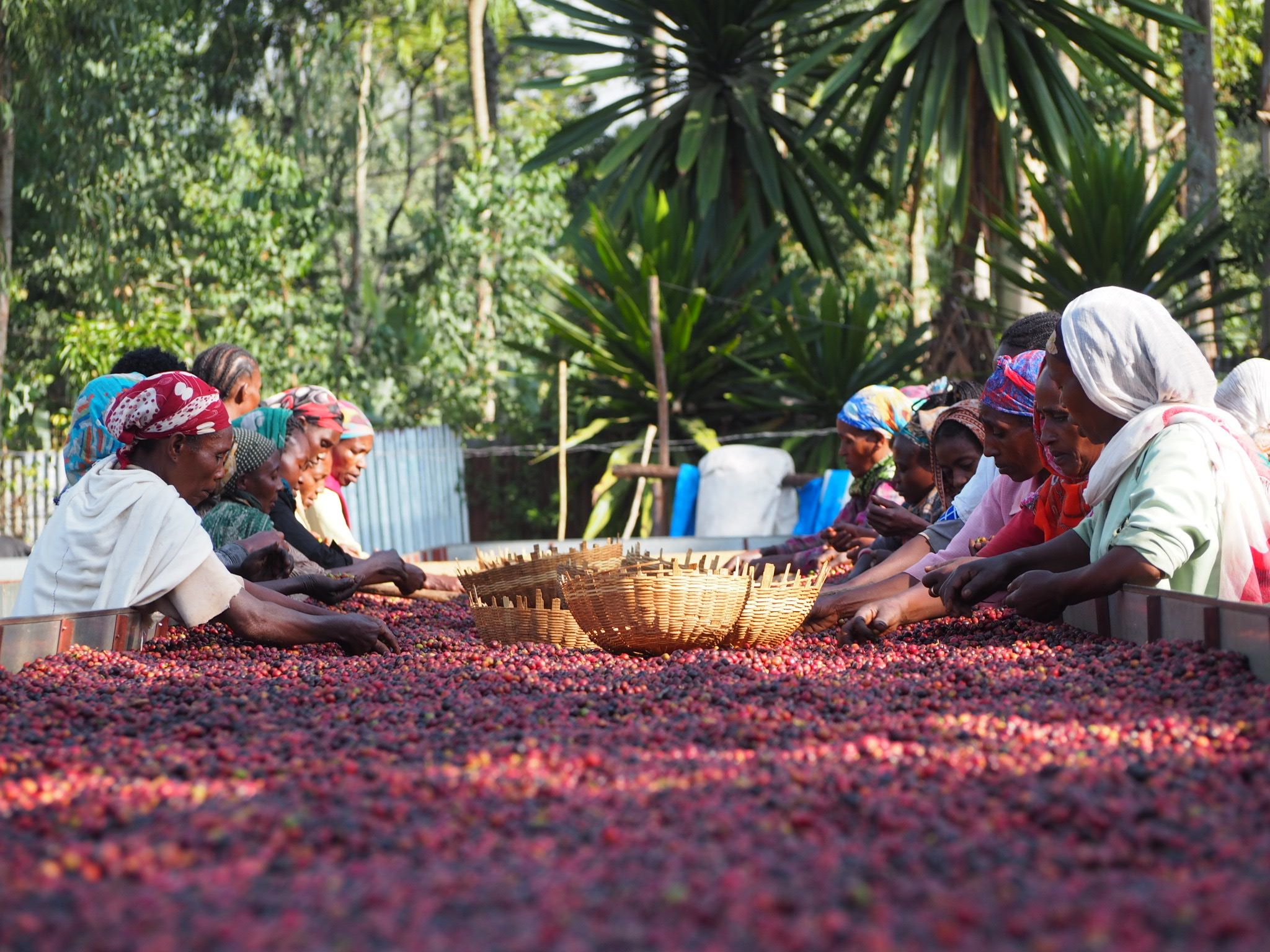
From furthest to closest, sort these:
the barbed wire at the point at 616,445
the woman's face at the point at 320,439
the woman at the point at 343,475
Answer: the barbed wire at the point at 616,445 < the woman at the point at 343,475 < the woman's face at the point at 320,439

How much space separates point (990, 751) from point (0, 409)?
11.9 metres

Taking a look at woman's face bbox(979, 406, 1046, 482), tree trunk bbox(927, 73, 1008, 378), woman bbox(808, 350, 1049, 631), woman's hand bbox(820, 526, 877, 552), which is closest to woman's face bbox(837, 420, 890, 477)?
woman's hand bbox(820, 526, 877, 552)

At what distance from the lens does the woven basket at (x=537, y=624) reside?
3.38 m

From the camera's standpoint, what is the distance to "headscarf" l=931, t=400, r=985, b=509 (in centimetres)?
411

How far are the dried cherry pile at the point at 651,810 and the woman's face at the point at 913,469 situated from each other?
193 centimetres

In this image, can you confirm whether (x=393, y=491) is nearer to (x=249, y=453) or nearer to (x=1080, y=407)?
(x=249, y=453)

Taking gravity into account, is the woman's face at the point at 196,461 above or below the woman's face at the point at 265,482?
above

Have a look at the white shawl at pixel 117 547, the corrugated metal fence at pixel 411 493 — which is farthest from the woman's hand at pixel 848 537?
the corrugated metal fence at pixel 411 493

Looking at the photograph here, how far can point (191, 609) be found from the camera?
9.87 ft

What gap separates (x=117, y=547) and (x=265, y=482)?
1319 mm

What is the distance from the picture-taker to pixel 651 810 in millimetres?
1484

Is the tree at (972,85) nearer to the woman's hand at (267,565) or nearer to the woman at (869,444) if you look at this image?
the woman at (869,444)

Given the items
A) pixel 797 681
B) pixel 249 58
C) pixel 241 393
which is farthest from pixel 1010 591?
pixel 249 58

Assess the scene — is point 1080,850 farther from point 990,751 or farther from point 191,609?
point 191,609
